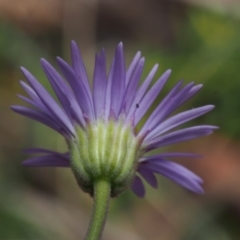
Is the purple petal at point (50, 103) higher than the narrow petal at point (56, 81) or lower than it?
lower

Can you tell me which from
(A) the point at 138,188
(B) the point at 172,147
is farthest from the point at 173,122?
(B) the point at 172,147

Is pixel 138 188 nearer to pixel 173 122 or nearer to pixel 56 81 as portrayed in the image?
pixel 173 122

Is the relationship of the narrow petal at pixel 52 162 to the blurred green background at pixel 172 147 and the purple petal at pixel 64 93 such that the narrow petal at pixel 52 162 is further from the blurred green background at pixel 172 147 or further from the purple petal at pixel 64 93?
the blurred green background at pixel 172 147

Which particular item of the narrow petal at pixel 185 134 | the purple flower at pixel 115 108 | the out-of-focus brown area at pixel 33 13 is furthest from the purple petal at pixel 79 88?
the out-of-focus brown area at pixel 33 13

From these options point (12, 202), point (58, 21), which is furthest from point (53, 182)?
point (58, 21)

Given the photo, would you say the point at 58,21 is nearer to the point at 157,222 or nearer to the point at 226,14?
the point at 226,14

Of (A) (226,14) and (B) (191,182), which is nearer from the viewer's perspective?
(B) (191,182)

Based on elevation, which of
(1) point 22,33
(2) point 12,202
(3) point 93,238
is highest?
(1) point 22,33

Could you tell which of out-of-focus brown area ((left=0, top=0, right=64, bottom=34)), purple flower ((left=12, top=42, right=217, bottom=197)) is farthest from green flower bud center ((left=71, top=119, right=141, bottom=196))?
out-of-focus brown area ((left=0, top=0, right=64, bottom=34))
